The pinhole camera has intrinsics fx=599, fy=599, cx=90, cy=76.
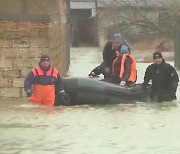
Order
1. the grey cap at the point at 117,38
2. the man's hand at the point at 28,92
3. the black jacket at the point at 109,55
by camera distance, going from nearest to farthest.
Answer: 1. the man's hand at the point at 28,92
2. the grey cap at the point at 117,38
3. the black jacket at the point at 109,55

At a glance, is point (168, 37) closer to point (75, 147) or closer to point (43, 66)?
point (43, 66)

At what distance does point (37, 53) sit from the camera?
14.4m

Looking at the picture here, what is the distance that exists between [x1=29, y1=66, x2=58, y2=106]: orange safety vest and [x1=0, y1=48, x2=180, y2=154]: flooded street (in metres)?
0.20

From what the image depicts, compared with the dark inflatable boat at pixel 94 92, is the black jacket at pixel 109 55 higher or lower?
higher

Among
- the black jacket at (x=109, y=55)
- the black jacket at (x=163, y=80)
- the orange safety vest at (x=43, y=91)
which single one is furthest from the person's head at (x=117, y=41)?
the orange safety vest at (x=43, y=91)

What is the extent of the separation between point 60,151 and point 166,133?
212 centimetres

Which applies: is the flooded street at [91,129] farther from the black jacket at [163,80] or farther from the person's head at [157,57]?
the person's head at [157,57]

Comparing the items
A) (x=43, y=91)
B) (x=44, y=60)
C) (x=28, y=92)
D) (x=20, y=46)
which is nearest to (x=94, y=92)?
(x=43, y=91)

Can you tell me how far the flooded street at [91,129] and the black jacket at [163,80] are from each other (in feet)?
0.95

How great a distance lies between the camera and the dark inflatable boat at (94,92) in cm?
1275

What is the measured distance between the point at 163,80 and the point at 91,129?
169 inches

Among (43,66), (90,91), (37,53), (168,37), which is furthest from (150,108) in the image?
(168,37)

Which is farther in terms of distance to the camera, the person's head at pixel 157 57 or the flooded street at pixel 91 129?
the person's head at pixel 157 57

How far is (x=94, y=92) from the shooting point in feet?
42.0
